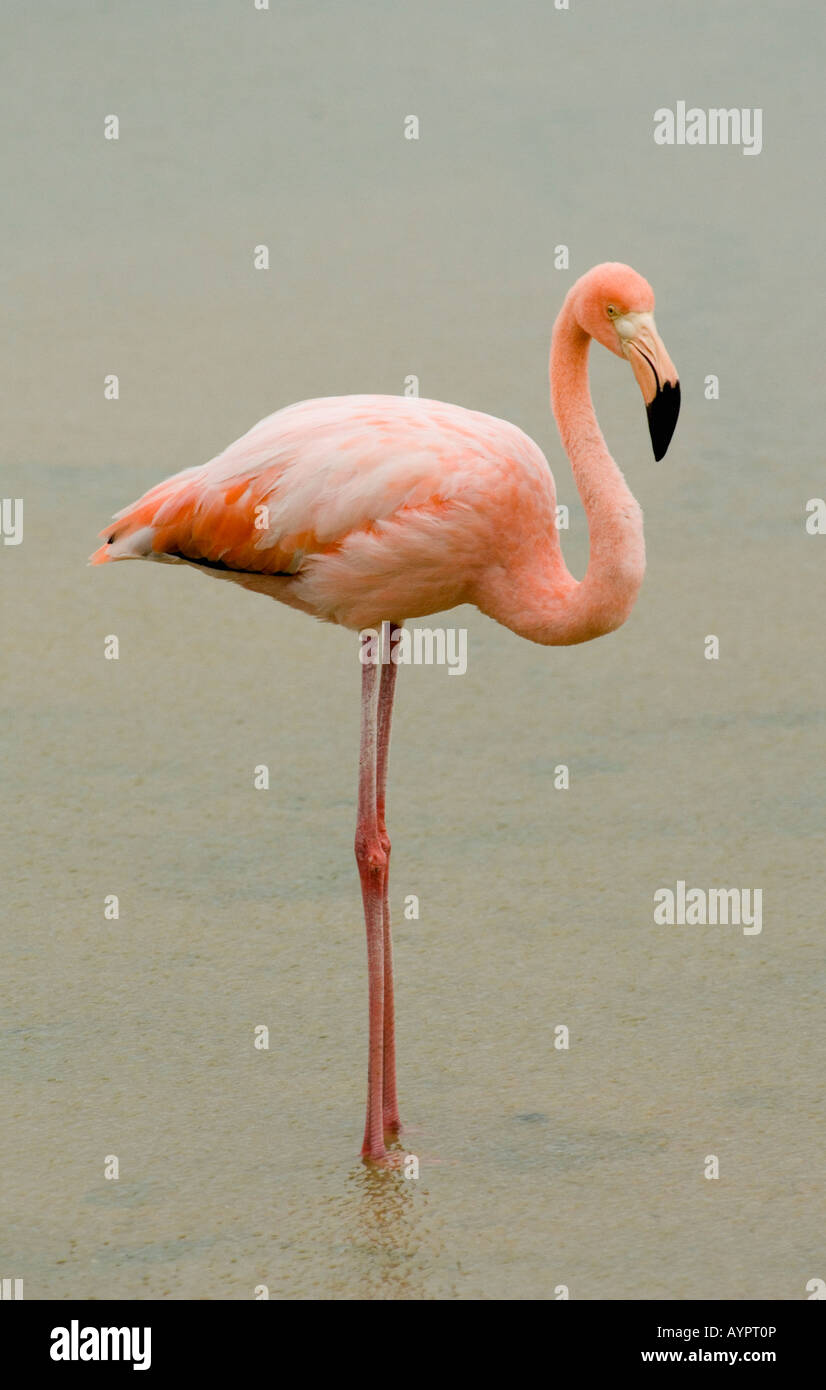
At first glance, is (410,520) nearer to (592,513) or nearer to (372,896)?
(592,513)

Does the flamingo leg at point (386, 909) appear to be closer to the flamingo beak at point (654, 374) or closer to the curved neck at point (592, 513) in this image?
the curved neck at point (592, 513)

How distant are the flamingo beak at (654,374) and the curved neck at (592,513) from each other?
12cm

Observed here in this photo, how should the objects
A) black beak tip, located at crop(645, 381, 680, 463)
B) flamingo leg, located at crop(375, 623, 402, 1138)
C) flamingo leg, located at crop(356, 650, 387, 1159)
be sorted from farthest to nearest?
flamingo leg, located at crop(375, 623, 402, 1138) < flamingo leg, located at crop(356, 650, 387, 1159) < black beak tip, located at crop(645, 381, 680, 463)

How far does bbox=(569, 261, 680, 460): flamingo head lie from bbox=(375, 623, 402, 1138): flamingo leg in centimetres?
69

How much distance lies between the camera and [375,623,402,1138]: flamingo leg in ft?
12.3

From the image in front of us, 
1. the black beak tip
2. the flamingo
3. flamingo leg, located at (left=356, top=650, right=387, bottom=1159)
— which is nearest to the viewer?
the black beak tip

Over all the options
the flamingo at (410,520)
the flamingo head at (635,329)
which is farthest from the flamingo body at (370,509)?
the flamingo head at (635,329)

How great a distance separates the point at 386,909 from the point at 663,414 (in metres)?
1.08

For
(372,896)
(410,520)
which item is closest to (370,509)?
(410,520)

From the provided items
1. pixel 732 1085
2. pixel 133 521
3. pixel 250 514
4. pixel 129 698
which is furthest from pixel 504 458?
pixel 129 698

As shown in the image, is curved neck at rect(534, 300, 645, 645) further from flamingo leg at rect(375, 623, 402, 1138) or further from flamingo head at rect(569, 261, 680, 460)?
flamingo leg at rect(375, 623, 402, 1138)

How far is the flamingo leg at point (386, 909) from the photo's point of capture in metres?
3.75

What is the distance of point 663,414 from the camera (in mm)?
3398

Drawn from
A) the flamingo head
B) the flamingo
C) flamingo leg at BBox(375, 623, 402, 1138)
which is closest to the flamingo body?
the flamingo
